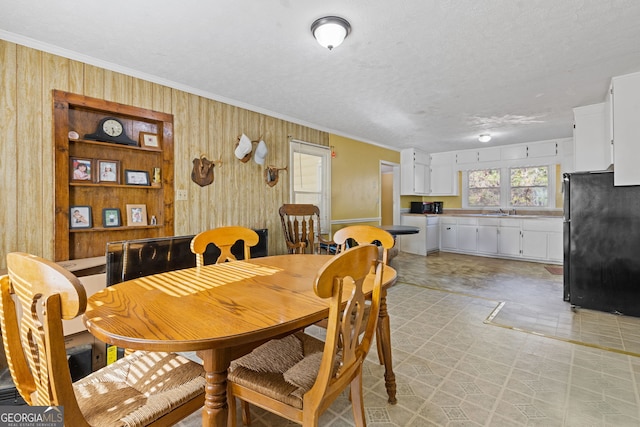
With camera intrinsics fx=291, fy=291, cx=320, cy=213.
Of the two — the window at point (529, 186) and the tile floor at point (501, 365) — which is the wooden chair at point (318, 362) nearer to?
the tile floor at point (501, 365)

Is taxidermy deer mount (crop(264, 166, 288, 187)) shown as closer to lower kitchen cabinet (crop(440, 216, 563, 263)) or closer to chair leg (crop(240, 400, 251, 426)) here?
chair leg (crop(240, 400, 251, 426))

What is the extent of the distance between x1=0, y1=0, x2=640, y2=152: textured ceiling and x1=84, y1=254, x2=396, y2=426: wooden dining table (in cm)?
167

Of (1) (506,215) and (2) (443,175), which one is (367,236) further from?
(2) (443,175)

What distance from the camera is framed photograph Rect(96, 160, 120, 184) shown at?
262cm

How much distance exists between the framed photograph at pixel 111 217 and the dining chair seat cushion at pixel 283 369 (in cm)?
214

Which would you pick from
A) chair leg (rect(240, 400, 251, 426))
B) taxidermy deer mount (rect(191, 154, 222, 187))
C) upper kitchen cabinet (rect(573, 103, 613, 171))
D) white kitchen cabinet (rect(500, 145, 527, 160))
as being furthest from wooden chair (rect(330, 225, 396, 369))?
white kitchen cabinet (rect(500, 145, 527, 160))

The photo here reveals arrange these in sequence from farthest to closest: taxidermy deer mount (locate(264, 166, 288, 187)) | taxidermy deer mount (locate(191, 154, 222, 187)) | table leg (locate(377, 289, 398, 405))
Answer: taxidermy deer mount (locate(264, 166, 288, 187))
taxidermy deer mount (locate(191, 154, 222, 187))
table leg (locate(377, 289, 398, 405))

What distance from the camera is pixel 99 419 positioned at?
0.92 metres

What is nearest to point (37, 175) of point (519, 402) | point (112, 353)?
point (112, 353)

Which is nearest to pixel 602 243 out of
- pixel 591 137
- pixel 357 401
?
pixel 591 137

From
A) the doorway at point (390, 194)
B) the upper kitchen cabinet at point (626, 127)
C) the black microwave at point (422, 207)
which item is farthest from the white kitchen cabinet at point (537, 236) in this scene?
the upper kitchen cabinet at point (626, 127)

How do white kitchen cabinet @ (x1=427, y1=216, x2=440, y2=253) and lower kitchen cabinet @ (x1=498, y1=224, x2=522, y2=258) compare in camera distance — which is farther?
white kitchen cabinet @ (x1=427, y1=216, x2=440, y2=253)

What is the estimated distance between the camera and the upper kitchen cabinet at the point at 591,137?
3404 mm

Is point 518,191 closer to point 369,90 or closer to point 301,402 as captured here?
point 369,90
